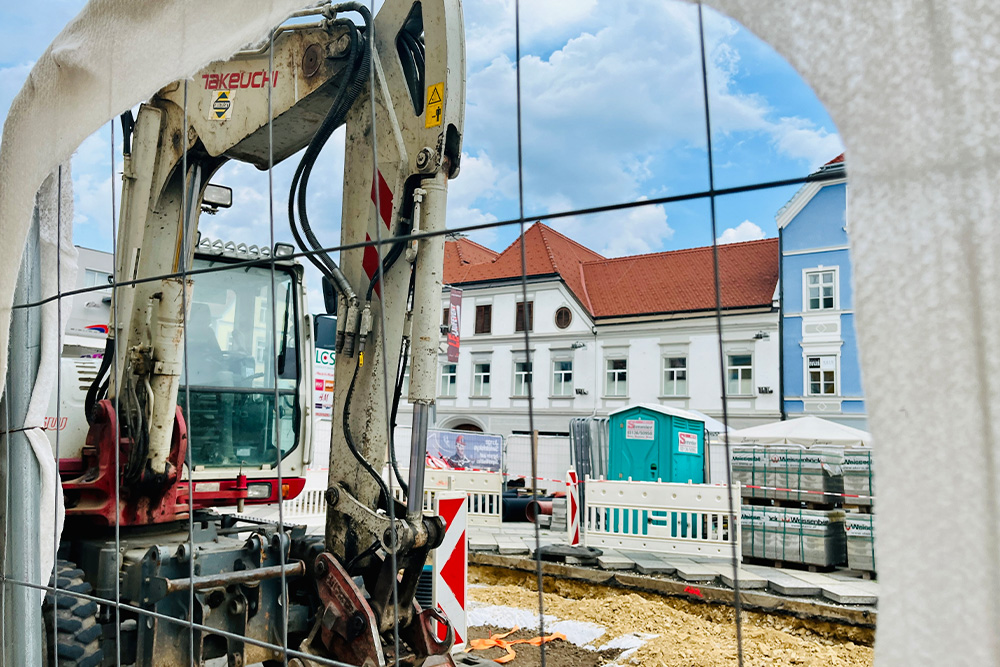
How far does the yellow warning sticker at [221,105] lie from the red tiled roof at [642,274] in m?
15.0

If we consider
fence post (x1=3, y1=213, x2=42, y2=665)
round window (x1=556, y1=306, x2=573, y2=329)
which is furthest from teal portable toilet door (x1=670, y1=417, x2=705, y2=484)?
fence post (x1=3, y1=213, x2=42, y2=665)

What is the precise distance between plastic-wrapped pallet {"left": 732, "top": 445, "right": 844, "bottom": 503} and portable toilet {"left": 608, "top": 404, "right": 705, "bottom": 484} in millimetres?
3846

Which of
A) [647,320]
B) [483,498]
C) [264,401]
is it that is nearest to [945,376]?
[264,401]

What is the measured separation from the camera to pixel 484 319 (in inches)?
1050

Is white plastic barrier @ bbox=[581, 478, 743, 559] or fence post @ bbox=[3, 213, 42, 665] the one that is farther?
white plastic barrier @ bbox=[581, 478, 743, 559]

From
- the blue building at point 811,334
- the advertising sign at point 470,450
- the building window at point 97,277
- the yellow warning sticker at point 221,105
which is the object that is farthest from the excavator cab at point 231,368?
the blue building at point 811,334

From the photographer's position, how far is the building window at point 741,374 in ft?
67.1

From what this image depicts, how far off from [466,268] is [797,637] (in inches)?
898

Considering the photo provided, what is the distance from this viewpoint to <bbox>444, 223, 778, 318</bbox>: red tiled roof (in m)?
20.5

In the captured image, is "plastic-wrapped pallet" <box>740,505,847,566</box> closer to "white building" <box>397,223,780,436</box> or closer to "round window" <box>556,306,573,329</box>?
"white building" <box>397,223,780,436</box>

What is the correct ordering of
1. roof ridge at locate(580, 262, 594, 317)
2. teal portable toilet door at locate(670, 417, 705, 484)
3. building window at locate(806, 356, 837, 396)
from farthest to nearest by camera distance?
roof ridge at locate(580, 262, 594, 317), building window at locate(806, 356, 837, 396), teal portable toilet door at locate(670, 417, 705, 484)

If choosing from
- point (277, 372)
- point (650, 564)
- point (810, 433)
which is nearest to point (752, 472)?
point (650, 564)

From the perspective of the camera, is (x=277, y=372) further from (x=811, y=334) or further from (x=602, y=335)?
(x=602, y=335)

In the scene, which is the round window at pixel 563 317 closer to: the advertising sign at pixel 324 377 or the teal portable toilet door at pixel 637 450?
the teal portable toilet door at pixel 637 450
